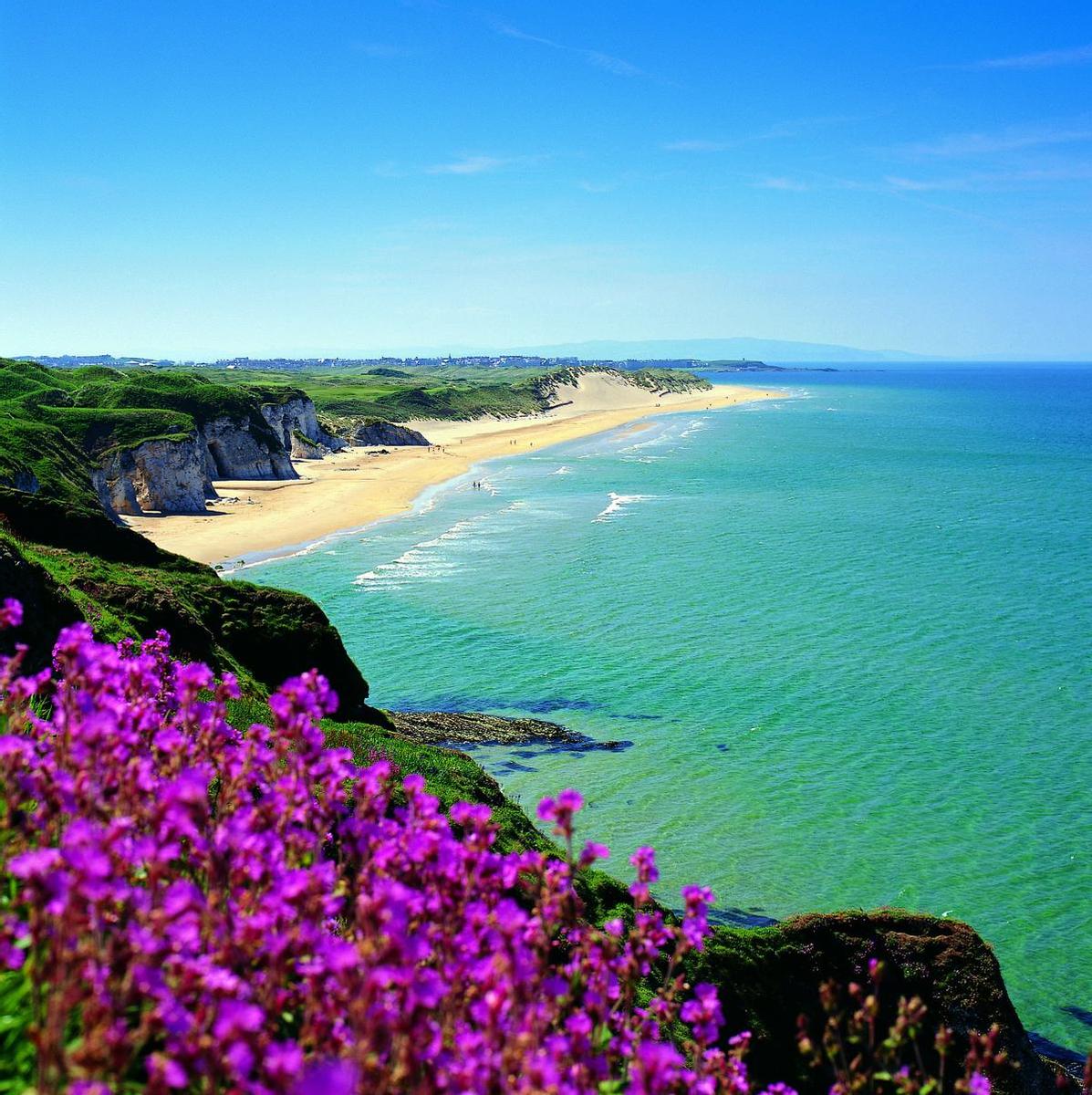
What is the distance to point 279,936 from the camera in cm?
377

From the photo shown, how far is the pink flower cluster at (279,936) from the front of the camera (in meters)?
3.21

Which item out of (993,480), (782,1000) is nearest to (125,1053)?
(782,1000)

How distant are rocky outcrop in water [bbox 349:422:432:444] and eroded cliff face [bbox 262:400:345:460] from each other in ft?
35.9

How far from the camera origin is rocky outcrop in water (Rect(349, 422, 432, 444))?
12369 centimetres

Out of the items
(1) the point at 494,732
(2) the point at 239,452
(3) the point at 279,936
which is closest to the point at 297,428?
(2) the point at 239,452

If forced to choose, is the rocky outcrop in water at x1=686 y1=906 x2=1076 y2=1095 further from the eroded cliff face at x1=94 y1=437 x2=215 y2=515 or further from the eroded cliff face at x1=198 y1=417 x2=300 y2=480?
the eroded cliff face at x1=198 y1=417 x2=300 y2=480

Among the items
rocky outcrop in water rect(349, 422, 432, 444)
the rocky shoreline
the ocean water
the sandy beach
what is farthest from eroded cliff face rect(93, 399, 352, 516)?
the rocky shoreline

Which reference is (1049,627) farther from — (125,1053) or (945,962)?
(125,1053)

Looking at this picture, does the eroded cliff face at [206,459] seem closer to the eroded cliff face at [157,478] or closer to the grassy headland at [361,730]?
the eroded cliff face at [157,478]

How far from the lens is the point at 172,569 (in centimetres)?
2127

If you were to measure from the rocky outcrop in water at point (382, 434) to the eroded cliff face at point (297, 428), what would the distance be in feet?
35.9

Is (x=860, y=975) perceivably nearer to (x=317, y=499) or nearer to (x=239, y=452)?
(x=317, y=499)

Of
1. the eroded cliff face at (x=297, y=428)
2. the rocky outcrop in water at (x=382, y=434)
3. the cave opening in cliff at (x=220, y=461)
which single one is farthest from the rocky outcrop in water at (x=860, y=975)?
the rocky outcrop in water at (x=382, y=434)

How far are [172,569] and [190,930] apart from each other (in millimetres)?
19032
